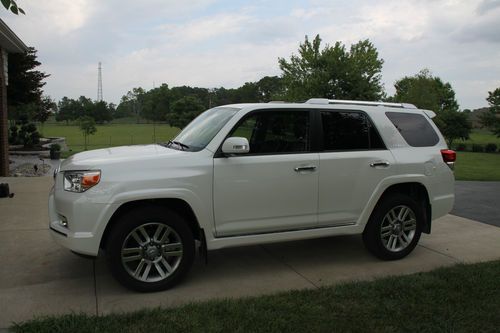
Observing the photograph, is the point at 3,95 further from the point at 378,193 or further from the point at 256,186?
the point at 378,193

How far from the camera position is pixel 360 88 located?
22.8m

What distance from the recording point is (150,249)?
14.7 ft

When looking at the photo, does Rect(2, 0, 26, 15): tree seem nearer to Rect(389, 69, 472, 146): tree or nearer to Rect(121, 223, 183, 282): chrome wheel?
Rect(121, 223, 183, 282): chrome wheel

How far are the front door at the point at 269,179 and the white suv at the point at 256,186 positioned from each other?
1 cm

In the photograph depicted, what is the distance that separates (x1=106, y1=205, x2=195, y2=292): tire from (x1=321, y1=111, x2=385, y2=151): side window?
1.90 metres

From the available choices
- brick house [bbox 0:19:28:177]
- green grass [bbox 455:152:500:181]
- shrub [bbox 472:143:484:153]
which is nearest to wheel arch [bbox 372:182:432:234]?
green grass [bbox 455:152:500:181]

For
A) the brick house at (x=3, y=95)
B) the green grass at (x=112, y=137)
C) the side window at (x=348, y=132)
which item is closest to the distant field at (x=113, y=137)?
the green grass at (x=112, y=137)

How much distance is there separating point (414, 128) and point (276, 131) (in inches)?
76.8

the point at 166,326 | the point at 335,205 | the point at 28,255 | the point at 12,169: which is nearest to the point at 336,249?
the point at 335,205

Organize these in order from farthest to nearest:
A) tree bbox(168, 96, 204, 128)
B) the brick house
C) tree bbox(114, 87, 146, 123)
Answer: tree bbox(114, 87, 146, 123) → tree bbox(168, 96, 204, 128) → the brick house

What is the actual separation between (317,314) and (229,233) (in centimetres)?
125

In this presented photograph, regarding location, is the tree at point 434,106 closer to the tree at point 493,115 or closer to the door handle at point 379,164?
the tree at point 493,115

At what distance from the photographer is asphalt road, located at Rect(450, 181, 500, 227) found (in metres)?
8.23

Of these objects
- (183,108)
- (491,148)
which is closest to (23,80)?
(183,108)
